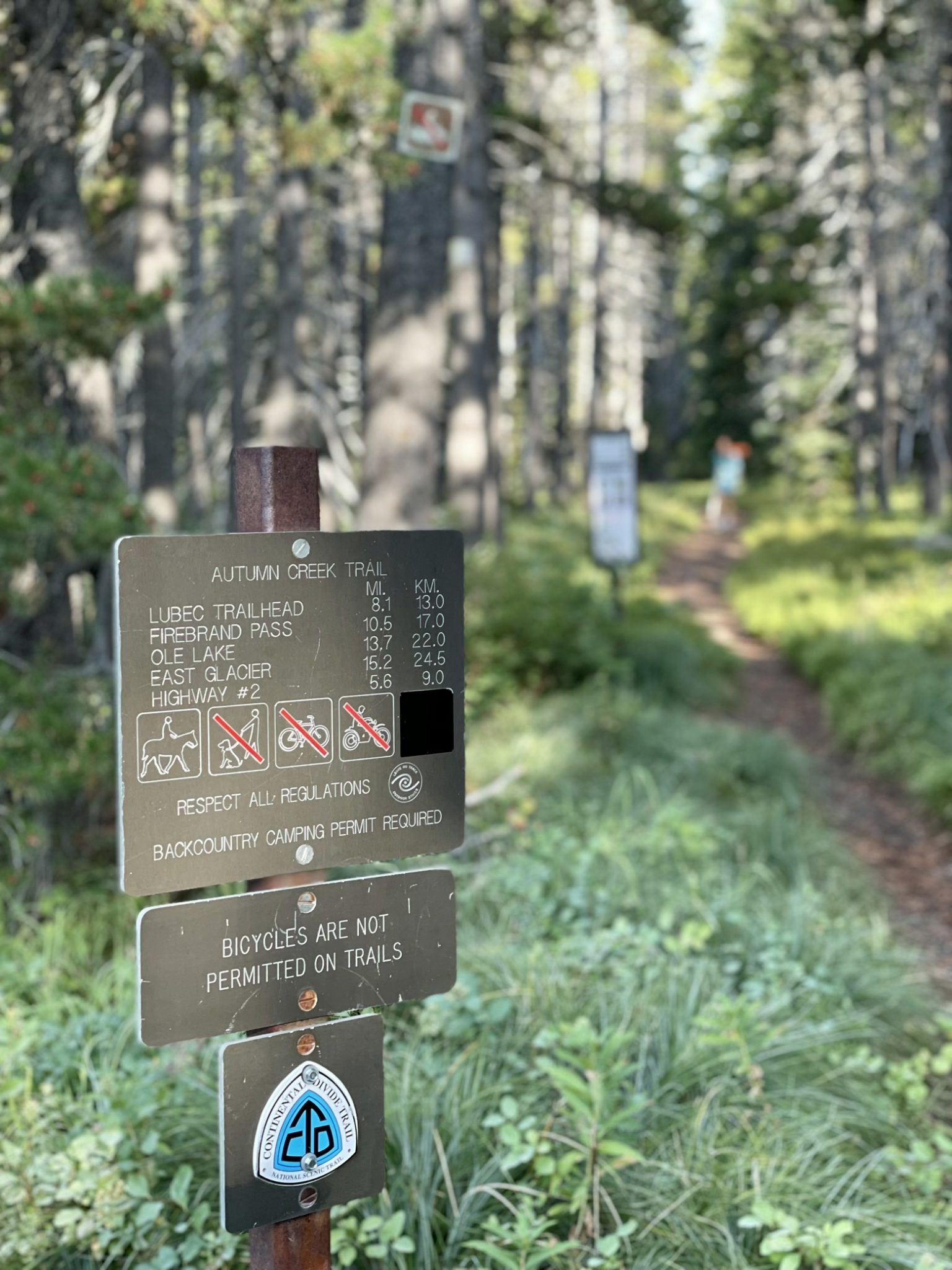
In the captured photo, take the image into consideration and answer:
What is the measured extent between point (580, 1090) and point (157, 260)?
8366mm

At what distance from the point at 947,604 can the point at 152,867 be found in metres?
11.4

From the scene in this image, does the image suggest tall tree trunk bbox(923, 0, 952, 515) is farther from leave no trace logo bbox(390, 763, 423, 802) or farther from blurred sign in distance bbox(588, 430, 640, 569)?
leave no trace logo bbox(390, 763, 423, 802)

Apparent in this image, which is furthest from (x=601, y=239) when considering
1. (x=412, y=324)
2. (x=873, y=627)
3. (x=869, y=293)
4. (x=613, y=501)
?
(x=412, y=324)

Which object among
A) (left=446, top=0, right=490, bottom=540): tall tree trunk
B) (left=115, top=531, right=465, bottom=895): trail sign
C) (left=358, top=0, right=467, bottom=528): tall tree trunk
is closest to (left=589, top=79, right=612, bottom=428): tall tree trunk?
(left=446, top=0, right=490, bottom=540): tall tree trunk

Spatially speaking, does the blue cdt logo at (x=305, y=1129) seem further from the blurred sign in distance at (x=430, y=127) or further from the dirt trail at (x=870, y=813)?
the blurred sign in distance at (x=430, y=127)

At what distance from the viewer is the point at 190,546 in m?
2.07

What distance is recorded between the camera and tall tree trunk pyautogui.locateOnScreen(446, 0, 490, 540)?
13758 millimetres

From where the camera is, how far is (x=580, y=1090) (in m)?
2.98

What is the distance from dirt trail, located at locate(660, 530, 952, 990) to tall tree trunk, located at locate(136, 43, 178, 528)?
194 inches

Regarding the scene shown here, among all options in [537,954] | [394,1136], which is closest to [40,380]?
[537,954]

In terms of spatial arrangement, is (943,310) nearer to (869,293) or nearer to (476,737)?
(869,293)

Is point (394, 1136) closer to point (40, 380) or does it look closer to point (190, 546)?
point (190, 546)

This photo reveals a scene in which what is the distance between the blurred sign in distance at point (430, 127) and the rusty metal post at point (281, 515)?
4.73 meters

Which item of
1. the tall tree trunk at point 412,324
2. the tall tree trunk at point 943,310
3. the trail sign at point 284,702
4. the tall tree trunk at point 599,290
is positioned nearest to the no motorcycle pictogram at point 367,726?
the trail sign at point 284,702
